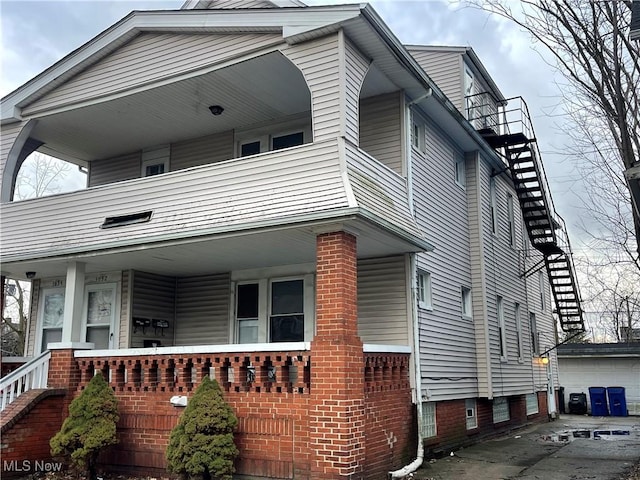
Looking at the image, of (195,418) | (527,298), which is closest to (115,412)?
(195,418)

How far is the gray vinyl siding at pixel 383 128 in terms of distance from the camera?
454 inches

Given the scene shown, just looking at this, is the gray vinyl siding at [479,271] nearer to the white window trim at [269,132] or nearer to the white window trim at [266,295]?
the white window trim at [266,295]

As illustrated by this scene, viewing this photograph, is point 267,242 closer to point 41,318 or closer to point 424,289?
point 424,289

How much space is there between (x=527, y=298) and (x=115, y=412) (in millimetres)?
13112

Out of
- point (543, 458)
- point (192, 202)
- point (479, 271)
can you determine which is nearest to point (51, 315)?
point (192, 202)

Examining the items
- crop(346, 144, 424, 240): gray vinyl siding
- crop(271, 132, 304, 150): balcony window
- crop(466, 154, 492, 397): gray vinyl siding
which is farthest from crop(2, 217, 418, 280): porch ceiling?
crop(466, 154, 492, 397): gray vinyl siding

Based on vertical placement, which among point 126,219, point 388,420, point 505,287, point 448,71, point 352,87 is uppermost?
point 448,71

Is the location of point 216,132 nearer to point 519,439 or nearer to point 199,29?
point 199,29

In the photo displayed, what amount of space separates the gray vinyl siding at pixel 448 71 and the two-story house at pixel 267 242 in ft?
6.51

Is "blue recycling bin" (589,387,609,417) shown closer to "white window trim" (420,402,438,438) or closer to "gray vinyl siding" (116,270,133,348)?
"white window trim" (420,402,438,438)

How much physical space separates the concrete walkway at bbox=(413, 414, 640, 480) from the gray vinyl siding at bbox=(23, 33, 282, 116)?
7606 millimetres

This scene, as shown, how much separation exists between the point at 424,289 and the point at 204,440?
17.6 feet

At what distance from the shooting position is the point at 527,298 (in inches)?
746

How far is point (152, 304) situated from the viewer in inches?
527
